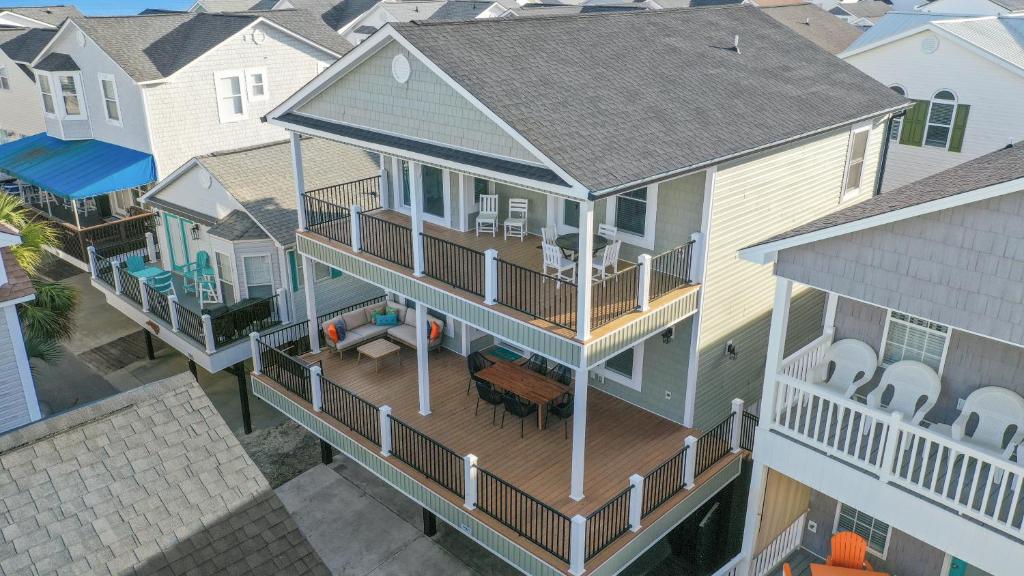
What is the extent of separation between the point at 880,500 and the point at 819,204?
283 inches

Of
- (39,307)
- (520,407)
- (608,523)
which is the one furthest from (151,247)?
(608,523)

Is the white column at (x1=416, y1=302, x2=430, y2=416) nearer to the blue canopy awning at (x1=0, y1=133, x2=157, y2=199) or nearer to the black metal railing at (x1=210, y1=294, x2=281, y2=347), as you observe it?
the black metal railing at (x1=210, y1=294, x2=281, y2=347)

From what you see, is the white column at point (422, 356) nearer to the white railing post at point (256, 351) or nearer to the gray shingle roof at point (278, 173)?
the white railing post at point (256, 351)

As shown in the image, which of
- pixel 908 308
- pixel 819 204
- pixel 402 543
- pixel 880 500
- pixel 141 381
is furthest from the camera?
pixel 141 381

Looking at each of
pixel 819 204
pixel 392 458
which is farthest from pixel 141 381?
pixel 819 204

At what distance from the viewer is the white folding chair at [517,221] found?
16.0 meters

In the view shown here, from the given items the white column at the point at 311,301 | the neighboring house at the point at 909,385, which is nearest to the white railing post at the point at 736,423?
the neighboring house at the point at 909,385

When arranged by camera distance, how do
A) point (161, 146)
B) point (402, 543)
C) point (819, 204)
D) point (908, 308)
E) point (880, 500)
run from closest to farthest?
point (908, 308) → point (880, 500) → point (402, 543) → point (819, 204) → point (161, 146)

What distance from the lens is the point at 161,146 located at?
26.6m

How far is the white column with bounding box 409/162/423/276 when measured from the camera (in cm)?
1391

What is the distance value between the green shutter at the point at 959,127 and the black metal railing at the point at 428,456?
1962 cm

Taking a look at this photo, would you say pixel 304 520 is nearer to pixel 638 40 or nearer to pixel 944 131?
pixel 638 40

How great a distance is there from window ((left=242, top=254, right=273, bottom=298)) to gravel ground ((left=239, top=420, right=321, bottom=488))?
11.5 feet

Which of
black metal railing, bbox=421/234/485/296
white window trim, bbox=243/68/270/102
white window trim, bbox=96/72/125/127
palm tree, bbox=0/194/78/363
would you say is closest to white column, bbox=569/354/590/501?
black metal railing, bbox=421/234/485/296
